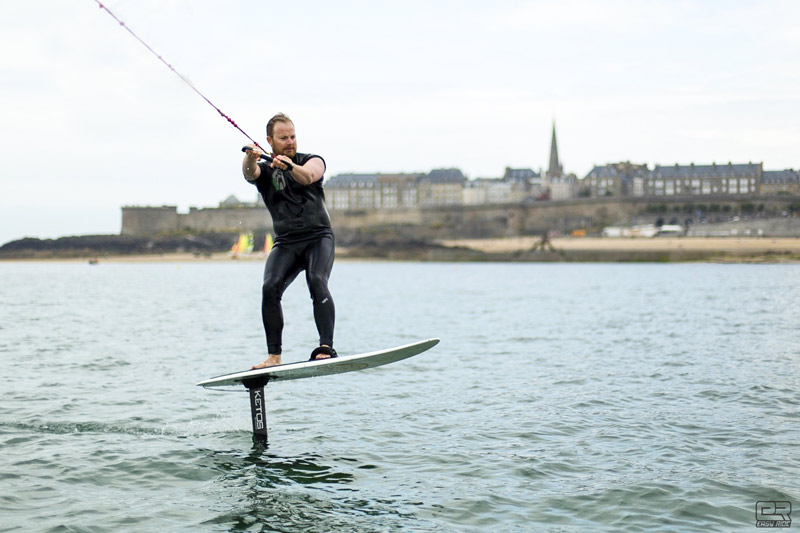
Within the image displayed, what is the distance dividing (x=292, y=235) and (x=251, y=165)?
106cm

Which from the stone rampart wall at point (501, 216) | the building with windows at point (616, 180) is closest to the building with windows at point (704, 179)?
the building with windows at point (616, 180)

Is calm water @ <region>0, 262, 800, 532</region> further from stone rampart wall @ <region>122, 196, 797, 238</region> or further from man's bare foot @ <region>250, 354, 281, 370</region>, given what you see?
stone rampart wall @ <region>122, 196, 797, 238</region>

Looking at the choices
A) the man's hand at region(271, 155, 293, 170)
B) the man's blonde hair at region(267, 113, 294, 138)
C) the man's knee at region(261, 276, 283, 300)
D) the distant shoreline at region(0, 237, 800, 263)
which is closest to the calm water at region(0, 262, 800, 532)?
the man's knee at region(261, 276, 283, 300)

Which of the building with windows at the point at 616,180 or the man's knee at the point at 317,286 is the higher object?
the building with windows at the point at 616,180

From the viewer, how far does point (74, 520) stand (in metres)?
8.41

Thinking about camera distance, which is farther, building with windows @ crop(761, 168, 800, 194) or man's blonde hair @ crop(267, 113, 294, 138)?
building with windows @ crop(761, 168, 800, 194)

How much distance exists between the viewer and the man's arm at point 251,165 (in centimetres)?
859

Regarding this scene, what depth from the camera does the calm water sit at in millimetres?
8781

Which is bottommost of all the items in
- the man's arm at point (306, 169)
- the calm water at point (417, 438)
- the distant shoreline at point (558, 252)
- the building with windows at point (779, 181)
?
the distant shoreline at point (558, 252)

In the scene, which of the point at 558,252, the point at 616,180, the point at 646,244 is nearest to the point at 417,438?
the point at 646,244

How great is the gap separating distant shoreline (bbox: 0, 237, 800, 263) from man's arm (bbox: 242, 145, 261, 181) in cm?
12102

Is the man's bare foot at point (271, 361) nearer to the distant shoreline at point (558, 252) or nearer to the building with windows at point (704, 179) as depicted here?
the distant shoreline at point (558, 252)

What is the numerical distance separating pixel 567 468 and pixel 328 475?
10.0 feet

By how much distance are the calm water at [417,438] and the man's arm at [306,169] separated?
3.59 m
